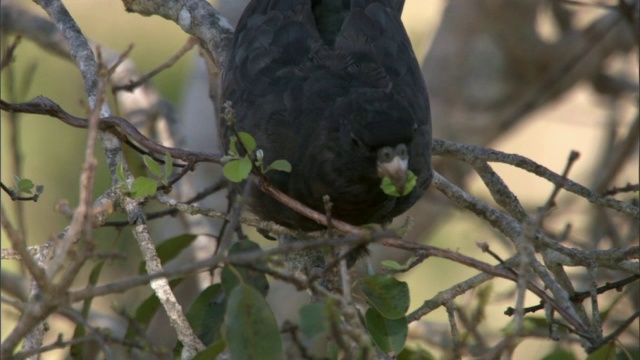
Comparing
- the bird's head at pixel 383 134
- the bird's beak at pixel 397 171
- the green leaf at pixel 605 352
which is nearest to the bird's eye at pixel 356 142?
the bird's head at pixel 383 134

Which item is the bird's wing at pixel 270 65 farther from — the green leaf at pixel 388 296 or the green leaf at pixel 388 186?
the green leaf at pixel 388 296

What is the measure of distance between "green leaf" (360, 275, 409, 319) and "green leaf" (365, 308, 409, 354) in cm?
6

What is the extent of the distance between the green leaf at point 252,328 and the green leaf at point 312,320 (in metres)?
0.13

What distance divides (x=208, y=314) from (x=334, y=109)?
2.51ft

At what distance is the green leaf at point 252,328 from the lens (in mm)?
1982

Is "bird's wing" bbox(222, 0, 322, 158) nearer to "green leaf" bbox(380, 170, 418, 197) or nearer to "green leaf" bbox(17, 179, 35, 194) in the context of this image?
"green leaf" bbox(380, 170, 418, 197)

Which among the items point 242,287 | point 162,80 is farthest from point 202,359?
point 162,80

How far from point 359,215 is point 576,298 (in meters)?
0.73

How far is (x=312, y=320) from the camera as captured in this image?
6.17ft

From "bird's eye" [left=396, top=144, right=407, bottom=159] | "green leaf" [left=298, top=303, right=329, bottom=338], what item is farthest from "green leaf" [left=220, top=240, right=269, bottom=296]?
"bird's eye" [left=396, top=144, right=407, bottom=159]

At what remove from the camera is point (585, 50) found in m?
5.09

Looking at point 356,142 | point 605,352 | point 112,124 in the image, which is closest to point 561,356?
point 605,352

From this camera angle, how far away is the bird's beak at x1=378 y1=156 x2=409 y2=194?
2.55 m

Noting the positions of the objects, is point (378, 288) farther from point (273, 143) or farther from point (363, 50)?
point (363, 50)
